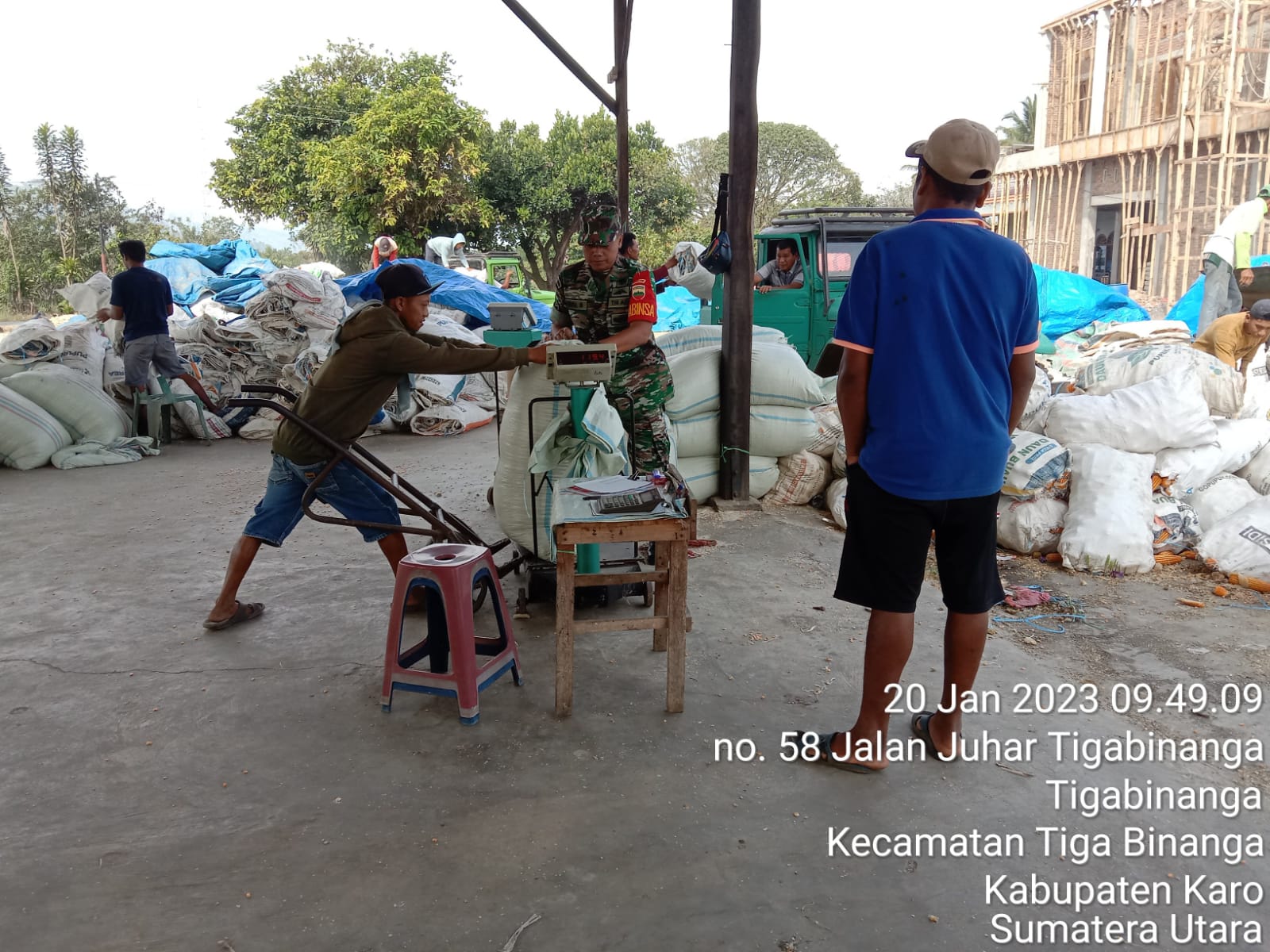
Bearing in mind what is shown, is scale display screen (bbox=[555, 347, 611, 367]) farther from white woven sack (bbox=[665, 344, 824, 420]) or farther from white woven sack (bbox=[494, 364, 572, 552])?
white woven sack (bbox=[665, 344, 824, 420])

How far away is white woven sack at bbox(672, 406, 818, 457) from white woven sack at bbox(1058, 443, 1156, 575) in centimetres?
140

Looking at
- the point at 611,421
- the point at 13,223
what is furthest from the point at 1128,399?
the point at 13,223

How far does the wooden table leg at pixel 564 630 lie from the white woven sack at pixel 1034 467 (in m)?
2.50

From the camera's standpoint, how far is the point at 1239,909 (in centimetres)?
189

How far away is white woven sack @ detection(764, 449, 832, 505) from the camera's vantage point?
5113mm

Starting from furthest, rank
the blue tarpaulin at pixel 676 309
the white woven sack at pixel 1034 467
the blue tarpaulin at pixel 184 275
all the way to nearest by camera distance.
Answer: the blue tarpaulin at pixel 676 309 < the blue tarpaulin at pixel 184 275 < the white woven sack at pixel 1034 467

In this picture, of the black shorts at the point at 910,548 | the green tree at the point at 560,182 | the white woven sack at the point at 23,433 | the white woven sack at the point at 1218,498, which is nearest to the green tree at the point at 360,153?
the green tree at the point at 560,182

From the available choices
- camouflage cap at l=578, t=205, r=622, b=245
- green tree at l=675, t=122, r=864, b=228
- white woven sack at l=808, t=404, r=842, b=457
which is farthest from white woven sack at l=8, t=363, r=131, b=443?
green tree at l=675, t=122, r=864, b=228

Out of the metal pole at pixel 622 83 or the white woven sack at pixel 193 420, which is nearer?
the white woven sack at pixel 193 420

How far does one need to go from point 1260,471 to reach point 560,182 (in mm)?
19969

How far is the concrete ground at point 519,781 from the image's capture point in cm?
188

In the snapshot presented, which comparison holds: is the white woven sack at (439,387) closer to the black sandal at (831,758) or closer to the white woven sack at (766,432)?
the white woven sack at (766,432)

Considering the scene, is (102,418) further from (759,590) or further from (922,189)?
(922,189)

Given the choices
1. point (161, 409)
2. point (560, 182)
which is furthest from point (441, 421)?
point (560, 182)
